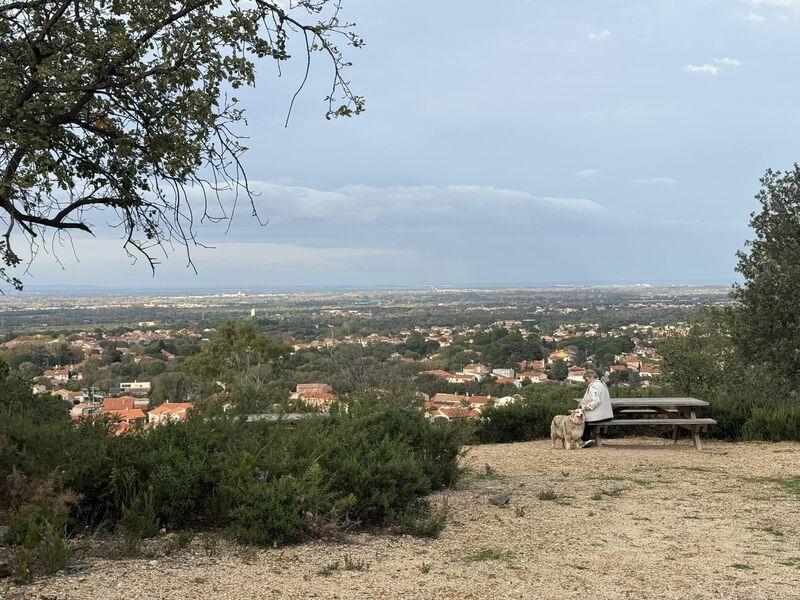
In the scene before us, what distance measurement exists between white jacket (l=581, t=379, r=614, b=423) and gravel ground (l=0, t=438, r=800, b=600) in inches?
97.8

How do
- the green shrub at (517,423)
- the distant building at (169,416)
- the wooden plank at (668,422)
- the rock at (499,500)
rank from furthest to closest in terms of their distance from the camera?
1. the green shrub at (517,423)
2. the wooden plank at (668,422)
3. the rock at (499,500)
4. the distant building at (169,416)

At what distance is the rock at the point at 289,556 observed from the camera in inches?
186

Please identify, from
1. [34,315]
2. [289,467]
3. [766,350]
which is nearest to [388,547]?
[289,467]

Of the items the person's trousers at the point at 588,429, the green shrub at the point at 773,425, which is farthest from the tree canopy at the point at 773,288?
the person's trousers at the point at 588,429

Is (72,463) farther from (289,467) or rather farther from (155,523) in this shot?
(289,467)

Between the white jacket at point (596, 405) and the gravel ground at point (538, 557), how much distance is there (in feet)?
8.15

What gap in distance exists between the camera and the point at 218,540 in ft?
16.8

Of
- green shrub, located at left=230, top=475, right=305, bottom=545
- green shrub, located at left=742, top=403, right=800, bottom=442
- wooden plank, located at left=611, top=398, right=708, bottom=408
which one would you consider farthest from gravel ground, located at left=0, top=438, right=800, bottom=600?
green shrub, located at left=742, top=403, right=800, bottom=442

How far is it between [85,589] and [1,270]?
3775 mm

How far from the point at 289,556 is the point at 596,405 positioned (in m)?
6.32

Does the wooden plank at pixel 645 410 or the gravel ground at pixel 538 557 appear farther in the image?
the wooden plank at pixel 645 410

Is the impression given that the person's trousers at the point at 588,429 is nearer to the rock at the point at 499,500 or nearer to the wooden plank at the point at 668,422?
the wooden plank at the point at 668,422

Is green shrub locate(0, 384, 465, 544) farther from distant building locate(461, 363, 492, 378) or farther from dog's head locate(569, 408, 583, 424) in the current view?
distant building locate(461, 363, 492, 378)

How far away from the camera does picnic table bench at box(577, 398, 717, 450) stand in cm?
1012
